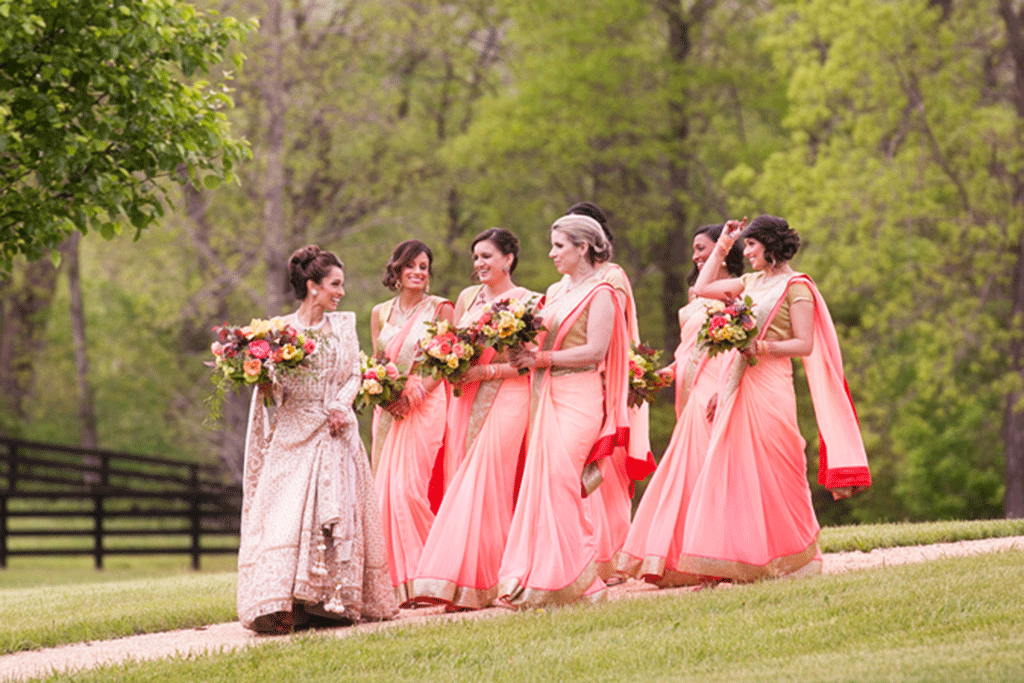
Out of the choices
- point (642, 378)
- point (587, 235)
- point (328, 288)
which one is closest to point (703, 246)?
point (642, 378)

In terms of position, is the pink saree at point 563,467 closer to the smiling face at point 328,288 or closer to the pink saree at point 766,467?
the pink saree at point 766,467

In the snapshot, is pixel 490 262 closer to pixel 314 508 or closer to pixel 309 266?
pixel 309 266

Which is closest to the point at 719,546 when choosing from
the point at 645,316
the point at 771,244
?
the point at 771,244

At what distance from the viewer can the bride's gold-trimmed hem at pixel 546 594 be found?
8.04 meters

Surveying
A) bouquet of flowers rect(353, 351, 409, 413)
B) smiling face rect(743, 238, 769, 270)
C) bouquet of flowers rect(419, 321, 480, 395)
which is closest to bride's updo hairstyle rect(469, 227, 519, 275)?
bouquet of flowers rect(419, 321, 480, 395)

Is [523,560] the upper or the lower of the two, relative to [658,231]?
lower

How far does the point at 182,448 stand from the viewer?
110ft

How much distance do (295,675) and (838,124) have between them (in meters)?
19.8

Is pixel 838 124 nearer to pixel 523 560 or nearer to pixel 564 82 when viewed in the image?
pixel 564 82

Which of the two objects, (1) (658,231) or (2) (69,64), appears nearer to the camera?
(2) (69,64)

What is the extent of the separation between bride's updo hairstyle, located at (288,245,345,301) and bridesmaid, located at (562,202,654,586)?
1854mm

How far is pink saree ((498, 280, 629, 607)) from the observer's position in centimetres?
811

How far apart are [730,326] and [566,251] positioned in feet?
4.12

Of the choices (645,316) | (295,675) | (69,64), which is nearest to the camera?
(295,675)
